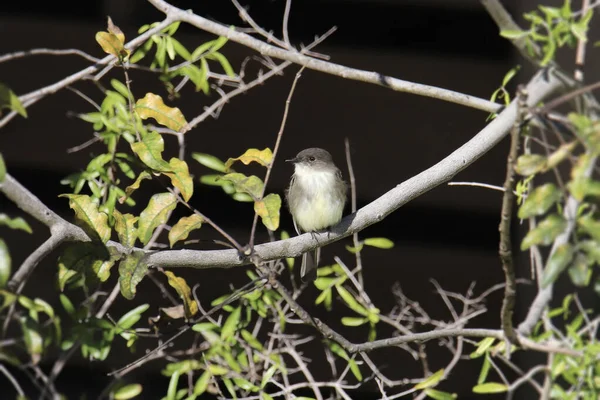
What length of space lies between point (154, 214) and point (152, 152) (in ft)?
A: 0.55

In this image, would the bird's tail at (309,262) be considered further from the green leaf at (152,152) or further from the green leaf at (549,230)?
the green leaf at (549,230)

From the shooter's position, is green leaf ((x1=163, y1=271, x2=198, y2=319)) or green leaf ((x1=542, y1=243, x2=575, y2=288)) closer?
green leaf ((x1=542, y1=243, x2=575, y2=288))

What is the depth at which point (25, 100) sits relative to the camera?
2.63m

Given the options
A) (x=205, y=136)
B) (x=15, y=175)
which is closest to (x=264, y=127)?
(x=205, y=136)

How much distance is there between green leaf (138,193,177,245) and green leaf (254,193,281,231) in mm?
234

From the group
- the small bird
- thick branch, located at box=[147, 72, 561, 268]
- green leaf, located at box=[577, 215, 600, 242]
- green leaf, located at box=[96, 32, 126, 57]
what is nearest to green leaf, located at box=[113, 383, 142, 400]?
the small bird

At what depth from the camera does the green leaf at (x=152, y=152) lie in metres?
2.13

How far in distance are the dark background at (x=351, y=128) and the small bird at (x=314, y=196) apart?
85 cm

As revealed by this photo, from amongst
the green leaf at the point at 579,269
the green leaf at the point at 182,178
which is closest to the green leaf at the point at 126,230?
the green leaf at the point at 182,178

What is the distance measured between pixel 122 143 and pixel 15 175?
784 mm

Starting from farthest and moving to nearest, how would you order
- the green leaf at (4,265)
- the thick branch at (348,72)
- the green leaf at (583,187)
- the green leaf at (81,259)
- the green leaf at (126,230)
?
1. the thick branch at (348,72)
2. the green leaf at (126,230)
3. the green leaf at (81,259)
4. the green leaf at (4,265)
5. the green leaf at (583,187)

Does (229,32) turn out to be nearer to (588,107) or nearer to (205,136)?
(588,107)

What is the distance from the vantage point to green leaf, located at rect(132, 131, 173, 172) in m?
2.13

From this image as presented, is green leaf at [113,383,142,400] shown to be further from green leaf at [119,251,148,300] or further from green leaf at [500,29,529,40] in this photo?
green leaf at [500,29,529,40]
